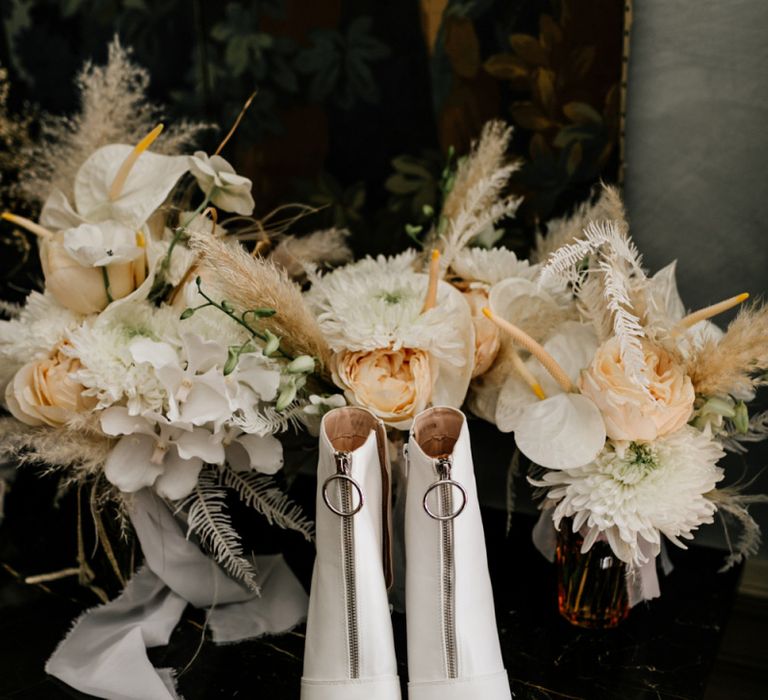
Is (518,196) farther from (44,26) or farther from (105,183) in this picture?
(44,26)

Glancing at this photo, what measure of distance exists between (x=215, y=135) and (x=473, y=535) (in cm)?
73

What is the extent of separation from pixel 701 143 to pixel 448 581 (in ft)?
1.79

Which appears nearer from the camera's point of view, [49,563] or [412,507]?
[412,507]

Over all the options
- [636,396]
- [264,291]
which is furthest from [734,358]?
[264,291]

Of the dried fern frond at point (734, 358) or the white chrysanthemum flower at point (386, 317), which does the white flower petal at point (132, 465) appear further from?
the dried fern frond at point (734, 358)

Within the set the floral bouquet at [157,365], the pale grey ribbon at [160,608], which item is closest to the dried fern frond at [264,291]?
the floral bouquet at [157,365]

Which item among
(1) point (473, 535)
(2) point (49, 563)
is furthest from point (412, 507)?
(2) point (49, 563)

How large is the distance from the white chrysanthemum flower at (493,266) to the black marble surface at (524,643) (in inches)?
14.2

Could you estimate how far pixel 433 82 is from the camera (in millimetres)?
979

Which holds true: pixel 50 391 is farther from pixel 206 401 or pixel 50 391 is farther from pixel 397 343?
pixel 397 343

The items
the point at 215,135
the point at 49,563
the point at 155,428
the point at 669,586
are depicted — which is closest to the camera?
the point at 155,428

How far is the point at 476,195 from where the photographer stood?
81cm

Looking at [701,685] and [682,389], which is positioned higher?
[682,389]

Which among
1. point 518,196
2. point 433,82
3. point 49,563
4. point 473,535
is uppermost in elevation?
point 433,82
